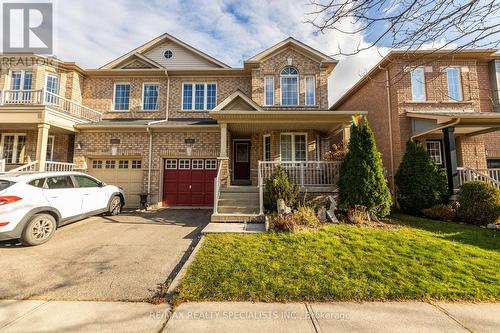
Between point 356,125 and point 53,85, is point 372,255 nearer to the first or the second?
point 356,125

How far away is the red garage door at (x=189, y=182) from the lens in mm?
11391

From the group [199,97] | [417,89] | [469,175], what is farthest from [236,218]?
[417,89]

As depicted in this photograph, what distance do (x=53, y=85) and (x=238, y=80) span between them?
10.2 metres

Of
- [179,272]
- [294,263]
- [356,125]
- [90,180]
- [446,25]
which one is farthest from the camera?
[356,125]

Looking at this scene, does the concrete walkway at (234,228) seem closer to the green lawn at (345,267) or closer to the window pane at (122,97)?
the green lawn at (345,267)

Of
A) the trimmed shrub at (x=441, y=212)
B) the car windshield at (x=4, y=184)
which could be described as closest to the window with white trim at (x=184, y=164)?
the car windshield at (x=4, y=184)

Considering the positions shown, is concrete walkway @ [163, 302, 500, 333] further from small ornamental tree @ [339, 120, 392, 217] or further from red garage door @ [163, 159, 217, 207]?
red garage door @ [163, 159, 217, 207]

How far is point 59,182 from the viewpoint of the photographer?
6.33 metres

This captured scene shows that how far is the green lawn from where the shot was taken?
11.6 feet

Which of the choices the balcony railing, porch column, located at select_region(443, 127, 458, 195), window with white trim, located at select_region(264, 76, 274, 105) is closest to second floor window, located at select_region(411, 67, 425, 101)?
porch column, located at select_region(443, 127, 458, 195)

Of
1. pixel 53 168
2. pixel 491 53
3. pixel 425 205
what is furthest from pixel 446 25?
pixel 53 168

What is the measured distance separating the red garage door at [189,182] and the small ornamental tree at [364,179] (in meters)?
6.31

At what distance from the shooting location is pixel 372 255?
4.82 m

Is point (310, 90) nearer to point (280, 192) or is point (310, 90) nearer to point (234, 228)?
point (280, 192)
